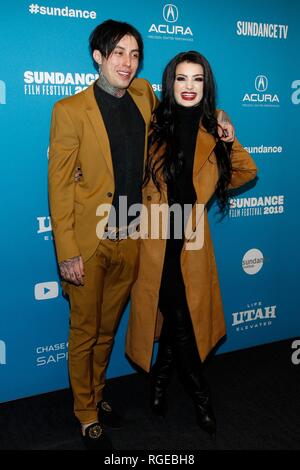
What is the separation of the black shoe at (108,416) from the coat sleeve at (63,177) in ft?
3.08

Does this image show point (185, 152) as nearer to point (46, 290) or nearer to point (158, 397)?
point (46, 290)

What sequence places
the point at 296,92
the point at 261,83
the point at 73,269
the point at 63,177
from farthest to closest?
1. the point at 296,92
2. the point at 261,83
3. the point at 73,269
4. the point at 63,177

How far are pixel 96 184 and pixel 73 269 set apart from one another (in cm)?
40

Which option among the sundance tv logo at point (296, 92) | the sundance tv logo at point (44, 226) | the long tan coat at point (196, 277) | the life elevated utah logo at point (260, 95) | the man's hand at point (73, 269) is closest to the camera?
the man's hand at point (73, 269)

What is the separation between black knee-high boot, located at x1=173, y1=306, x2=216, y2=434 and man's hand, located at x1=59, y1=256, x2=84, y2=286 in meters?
0.53

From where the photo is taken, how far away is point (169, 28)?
2711 millimetres

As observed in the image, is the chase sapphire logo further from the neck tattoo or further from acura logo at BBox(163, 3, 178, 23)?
acura logo at BBox(163, 3, 178, 23)

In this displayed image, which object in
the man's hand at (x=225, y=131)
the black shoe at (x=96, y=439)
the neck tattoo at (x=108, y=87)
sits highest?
the neck tattoo at (x=108, y=87)

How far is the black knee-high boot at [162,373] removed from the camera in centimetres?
258

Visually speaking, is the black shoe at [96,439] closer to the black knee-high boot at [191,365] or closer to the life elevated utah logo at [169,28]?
the black knee-high boot at [191,365]

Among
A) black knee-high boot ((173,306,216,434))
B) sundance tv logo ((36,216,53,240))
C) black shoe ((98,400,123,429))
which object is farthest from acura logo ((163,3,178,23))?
black shoe ((98,400,123,429))

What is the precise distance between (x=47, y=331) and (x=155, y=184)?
3.77 feet

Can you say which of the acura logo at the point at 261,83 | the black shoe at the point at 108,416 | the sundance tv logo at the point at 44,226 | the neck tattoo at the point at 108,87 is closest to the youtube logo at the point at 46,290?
the sundance tv logo at the point at 44,226

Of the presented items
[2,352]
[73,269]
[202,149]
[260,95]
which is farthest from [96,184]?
[260,95]
